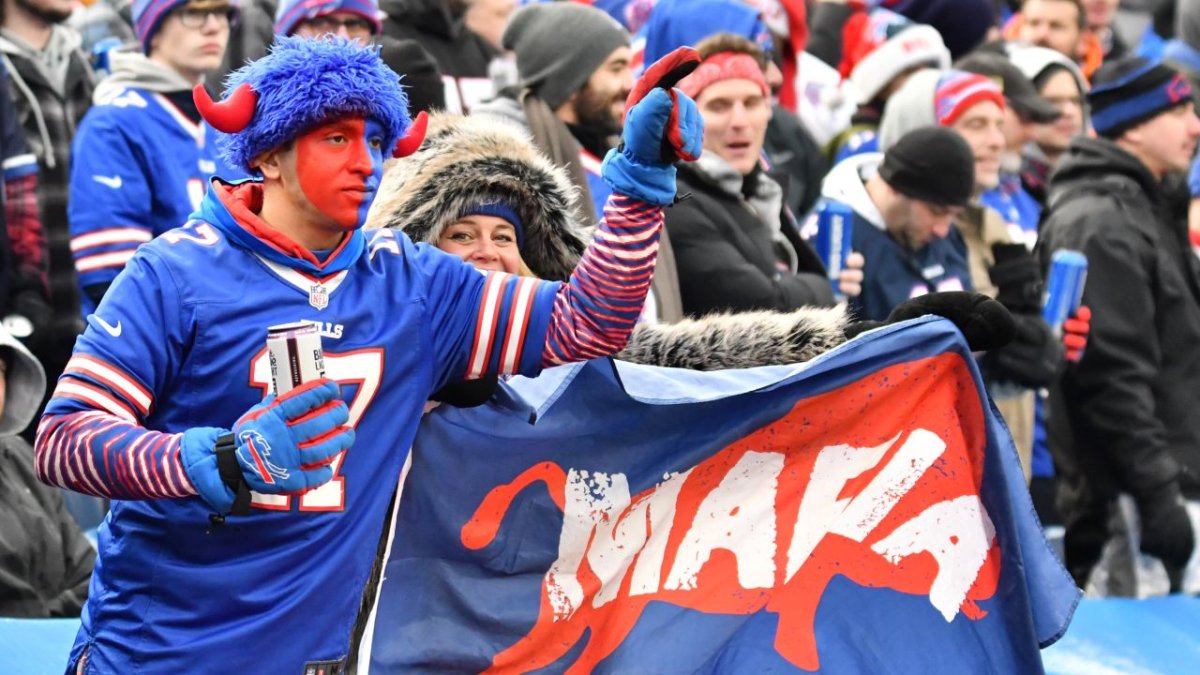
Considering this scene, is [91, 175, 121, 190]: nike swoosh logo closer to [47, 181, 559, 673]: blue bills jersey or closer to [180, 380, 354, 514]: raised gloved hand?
[47, 181, 559, 673]: blue bills jersey

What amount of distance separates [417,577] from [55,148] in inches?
135

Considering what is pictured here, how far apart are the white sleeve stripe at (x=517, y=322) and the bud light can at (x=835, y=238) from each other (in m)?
2.96

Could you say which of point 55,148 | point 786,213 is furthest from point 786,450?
point 55,148

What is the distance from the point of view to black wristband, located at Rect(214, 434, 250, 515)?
3479 mm

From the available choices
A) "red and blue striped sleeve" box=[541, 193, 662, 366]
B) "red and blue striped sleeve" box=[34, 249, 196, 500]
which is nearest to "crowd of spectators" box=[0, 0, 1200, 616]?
"red and blue striped sleeve" box=[541, 193, 662, 366]

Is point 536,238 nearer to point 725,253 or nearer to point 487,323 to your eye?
point 487,323

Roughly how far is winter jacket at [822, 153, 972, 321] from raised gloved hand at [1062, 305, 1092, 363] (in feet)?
1.38

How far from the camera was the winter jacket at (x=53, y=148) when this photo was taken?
705 cm

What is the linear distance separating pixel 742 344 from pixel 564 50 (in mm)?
2069

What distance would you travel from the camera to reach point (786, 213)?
7.03 metres

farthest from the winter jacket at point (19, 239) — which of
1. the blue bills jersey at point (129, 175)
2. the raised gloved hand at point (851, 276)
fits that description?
the raised gloved hand at point (851, 276)

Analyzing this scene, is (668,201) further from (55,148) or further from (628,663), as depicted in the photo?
(55,148)

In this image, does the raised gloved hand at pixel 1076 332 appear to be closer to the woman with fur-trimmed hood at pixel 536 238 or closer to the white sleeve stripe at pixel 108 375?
the woman with fur-trimmed hood at pixel 536 238

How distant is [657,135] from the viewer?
3762 millimetres
